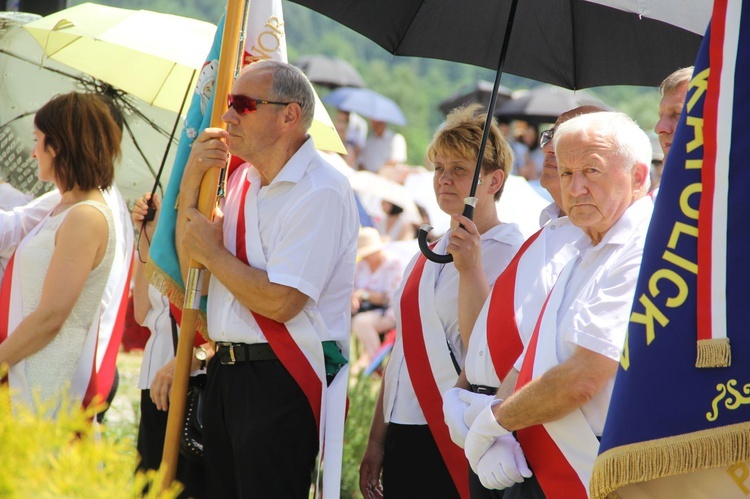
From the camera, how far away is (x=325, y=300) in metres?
3.74

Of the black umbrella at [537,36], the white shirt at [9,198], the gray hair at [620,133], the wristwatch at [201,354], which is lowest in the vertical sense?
the wristwatch at [201,354]

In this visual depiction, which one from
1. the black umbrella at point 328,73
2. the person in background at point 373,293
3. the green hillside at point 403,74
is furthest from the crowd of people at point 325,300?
the green hillside at point 403,74

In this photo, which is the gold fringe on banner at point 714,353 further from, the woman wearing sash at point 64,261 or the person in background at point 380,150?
the person in background at point 380,150

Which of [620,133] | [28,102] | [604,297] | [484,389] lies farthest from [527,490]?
[28,102]

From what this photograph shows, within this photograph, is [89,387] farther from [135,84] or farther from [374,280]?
[374,280]

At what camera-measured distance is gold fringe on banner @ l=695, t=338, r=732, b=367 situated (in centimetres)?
211

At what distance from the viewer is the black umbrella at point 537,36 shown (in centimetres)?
414

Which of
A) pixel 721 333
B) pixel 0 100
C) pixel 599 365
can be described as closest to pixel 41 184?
pixel 0 100

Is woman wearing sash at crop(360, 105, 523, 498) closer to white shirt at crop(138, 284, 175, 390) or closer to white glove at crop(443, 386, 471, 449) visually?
white glove at crop(443, 386, 471, 449)

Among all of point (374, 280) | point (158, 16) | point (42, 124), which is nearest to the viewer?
point (42, 124)

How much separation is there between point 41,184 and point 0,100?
1.55 feet

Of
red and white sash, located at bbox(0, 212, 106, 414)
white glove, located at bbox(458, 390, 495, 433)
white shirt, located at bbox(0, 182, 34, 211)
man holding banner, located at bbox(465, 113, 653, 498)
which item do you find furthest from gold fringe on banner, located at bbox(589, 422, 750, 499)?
white shirt, located at bbox(0, 182, 34, 211)

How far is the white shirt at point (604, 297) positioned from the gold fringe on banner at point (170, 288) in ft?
4.86

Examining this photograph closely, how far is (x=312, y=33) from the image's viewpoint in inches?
2474
